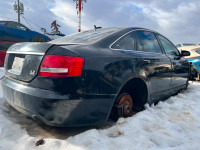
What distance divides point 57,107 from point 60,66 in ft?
1.37

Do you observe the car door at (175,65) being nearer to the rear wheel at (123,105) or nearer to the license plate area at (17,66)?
the rear wheel at (123,105)

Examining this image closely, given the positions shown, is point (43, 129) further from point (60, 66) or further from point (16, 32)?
point (16, 32)

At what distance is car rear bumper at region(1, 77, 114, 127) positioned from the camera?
154cm

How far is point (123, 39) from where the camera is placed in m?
2.23

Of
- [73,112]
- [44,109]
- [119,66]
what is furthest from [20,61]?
[119,66]

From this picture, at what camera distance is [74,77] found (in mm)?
1554

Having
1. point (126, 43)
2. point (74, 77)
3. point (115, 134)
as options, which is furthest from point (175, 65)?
point (74, 77)

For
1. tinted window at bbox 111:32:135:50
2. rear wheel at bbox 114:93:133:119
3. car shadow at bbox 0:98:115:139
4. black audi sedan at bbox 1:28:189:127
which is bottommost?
car shadow at bbox 0:98:115:139

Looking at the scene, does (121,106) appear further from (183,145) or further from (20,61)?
(20,61)

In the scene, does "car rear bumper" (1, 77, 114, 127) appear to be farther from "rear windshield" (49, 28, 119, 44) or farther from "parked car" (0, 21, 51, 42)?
"parked car" (0, 21, 51, 42)

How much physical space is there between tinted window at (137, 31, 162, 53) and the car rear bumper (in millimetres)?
1250

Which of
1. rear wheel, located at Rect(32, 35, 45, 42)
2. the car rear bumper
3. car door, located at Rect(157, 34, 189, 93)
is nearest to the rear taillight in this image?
the car rear bumper

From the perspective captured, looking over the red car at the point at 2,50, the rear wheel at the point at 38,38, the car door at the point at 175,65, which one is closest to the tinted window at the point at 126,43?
the car door at the point at 175,65

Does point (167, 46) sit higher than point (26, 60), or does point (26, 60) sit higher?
point (167, 46)
